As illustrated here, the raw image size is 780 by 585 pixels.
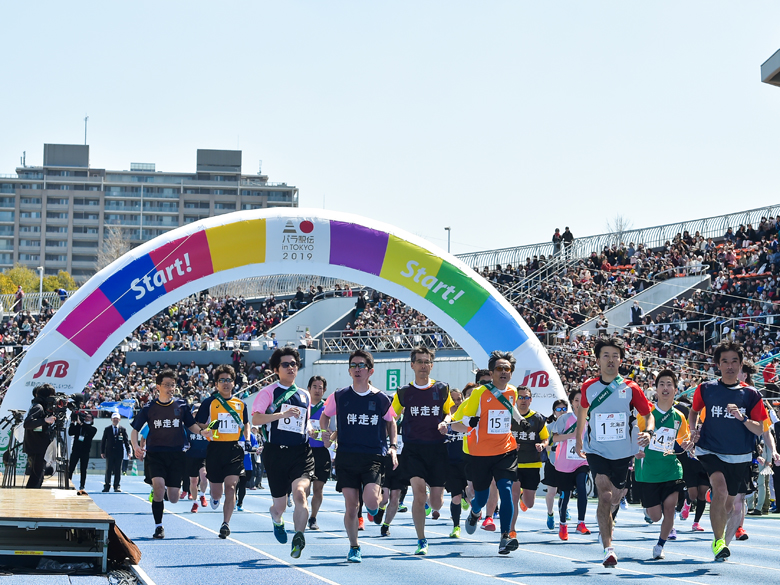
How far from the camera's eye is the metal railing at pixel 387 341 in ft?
108

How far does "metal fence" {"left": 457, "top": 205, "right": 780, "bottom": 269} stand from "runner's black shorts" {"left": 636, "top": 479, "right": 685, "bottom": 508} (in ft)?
73.7

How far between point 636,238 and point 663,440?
84.4ft

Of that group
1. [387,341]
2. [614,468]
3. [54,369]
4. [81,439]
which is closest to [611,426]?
[614,468]

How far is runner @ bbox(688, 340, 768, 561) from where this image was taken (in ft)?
31.5

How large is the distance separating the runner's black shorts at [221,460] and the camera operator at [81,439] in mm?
6525

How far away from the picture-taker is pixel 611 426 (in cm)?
937

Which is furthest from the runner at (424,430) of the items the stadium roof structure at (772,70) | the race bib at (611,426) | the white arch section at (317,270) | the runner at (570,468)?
the stadium roof structure at (772,70)

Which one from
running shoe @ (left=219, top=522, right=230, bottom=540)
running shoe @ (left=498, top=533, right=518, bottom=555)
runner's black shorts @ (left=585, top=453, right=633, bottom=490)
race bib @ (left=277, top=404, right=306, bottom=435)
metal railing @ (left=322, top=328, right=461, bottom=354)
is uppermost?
metal railing @ (left=322, top=328, right=461, bottom=354)

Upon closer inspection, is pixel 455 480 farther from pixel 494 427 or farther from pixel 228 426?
pixel 228 426

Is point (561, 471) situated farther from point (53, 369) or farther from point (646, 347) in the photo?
point (646, 347)

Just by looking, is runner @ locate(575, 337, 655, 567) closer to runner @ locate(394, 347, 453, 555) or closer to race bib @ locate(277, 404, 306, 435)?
runner @ locate(394, 347, 453, 555)

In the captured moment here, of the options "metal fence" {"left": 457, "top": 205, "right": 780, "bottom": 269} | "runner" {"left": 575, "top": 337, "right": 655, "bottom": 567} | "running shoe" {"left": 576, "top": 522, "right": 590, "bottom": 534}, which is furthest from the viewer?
"metal fence" {"left": 457, "top": 205, "right": 780, "bottom": 269}

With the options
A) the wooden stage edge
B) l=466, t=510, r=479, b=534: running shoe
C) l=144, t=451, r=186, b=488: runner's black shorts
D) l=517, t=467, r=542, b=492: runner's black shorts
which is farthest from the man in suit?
the wooden stage edge

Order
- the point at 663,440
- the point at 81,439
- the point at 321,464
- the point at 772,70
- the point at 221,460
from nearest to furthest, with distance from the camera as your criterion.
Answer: the point at 663,440
the point at 221,460
the point at 321,464
the point at 81,439
the point at 772,70
